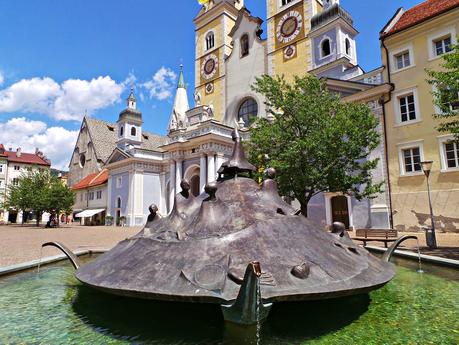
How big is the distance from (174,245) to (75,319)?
4.92 ft

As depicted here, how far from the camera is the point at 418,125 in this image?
19.6m

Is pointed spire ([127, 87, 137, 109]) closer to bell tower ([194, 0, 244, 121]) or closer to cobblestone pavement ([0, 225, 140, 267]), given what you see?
bell tower ([194, 0, 244, 121])

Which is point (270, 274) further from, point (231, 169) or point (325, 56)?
point (325, 56)

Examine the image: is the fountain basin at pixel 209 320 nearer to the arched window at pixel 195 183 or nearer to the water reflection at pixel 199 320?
the water reflection at pixel 199 320

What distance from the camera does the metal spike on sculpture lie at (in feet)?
10.6

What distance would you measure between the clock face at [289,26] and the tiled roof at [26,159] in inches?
2223

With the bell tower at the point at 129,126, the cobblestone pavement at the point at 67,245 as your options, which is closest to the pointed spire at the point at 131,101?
the bell tower at the point at 129,126

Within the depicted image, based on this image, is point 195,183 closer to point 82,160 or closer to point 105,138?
point 105,138

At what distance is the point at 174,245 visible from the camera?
418 cm

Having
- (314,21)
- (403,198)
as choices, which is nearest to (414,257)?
(403,198)

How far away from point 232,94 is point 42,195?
79.0 feet

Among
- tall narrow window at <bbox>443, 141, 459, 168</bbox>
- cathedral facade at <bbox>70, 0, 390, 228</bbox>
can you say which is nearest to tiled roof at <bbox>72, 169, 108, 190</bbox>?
cathedral facade at <bbox>70, 0, 390, 228</bbox>

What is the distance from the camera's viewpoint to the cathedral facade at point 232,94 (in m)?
23.2

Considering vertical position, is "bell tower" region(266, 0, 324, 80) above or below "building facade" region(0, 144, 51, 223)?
above
